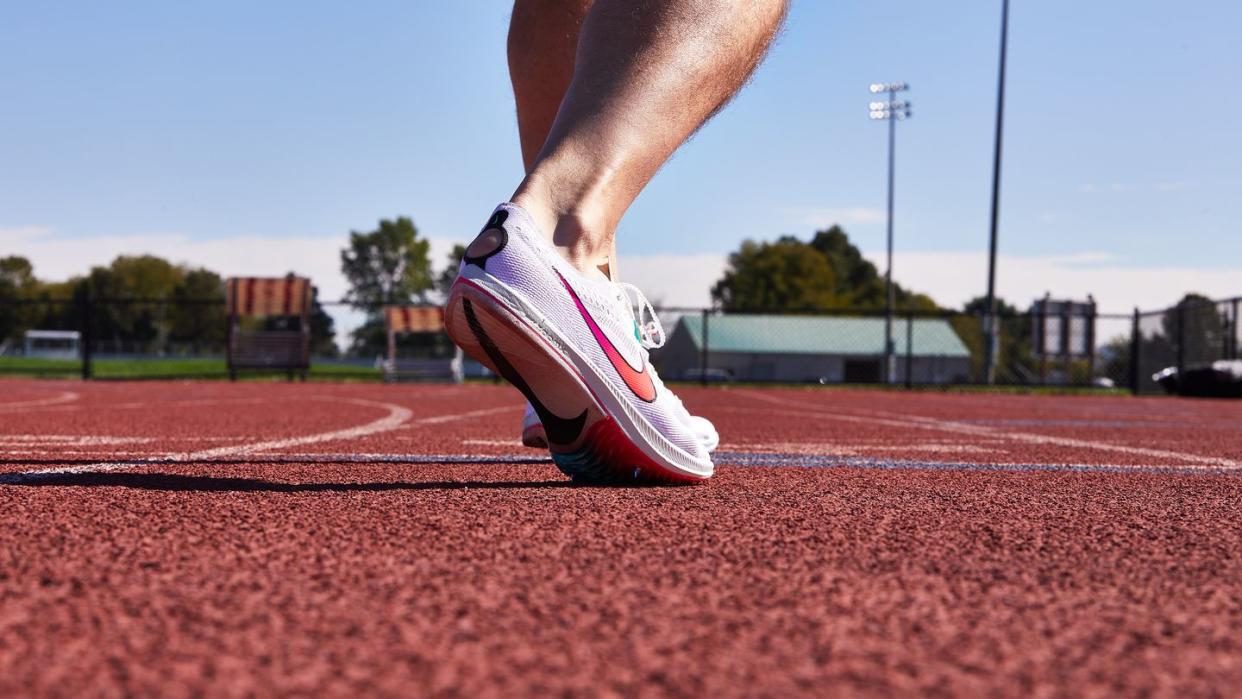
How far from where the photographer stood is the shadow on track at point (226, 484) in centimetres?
147

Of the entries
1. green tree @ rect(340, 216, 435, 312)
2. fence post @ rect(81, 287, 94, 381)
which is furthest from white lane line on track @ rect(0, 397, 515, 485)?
green tree @ rect(340, 216, 435, 312)

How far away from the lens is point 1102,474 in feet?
6.55

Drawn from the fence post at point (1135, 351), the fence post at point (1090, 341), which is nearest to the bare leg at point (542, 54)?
the fence post at point (1135, 351)

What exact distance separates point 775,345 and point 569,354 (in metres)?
45.2

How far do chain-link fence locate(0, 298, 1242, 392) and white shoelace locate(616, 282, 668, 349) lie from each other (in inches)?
613

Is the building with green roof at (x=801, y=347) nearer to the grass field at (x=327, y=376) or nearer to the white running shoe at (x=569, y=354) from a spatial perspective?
the grass field at (x=327, y=376)

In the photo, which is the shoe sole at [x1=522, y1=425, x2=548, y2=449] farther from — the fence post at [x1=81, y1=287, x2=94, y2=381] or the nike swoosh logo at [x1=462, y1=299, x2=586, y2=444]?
the fence post at [x1=81, y1=287, x2=94, y2=381]

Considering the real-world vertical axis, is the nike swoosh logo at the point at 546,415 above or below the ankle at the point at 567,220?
below

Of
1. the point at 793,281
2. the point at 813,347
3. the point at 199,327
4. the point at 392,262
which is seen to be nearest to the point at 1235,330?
the point at 813,347

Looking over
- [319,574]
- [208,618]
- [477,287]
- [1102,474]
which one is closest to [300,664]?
[208,618]

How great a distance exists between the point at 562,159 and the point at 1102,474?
47.5 inches

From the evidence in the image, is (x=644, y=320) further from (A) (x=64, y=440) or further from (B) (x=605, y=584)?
(A) (x=64, y=440)

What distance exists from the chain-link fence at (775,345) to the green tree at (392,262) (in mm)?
17294

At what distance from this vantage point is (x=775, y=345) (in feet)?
151
